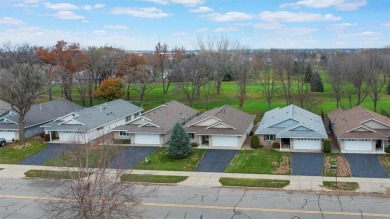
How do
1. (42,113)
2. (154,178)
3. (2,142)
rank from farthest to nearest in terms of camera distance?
(42,113) → (2,142) → (154,178)

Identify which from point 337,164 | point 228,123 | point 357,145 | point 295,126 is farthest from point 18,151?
point 357,145

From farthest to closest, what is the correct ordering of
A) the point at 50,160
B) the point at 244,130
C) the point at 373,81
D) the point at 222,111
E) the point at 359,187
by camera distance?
the point at 373,81 → the point at 222,111 → the point at 244,130 → the point at 50,160 → the point at 359,187

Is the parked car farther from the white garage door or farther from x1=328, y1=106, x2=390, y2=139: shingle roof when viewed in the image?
x1=328, y1=106, x2=390, y2=139: shingle roof

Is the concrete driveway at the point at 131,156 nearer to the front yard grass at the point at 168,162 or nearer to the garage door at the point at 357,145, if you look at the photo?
the front yard grass at the point at 168,162

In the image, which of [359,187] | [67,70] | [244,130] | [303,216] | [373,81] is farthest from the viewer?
[67,70]

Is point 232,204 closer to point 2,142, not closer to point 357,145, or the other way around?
point 357,145

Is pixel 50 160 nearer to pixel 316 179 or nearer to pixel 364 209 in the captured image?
pixel 316 179

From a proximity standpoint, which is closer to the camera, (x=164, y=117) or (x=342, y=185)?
(x=342, y=185)

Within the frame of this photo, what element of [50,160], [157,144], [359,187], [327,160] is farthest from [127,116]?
[359,187]
